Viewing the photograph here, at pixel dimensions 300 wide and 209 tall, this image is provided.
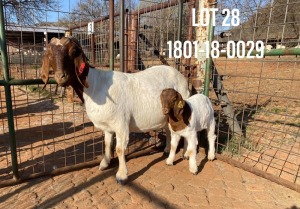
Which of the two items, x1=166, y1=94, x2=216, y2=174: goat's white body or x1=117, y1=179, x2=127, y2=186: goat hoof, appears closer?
x1=117, y1=179, x2=127, y2=186: goat hoof

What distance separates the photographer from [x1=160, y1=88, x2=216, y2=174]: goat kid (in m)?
3.68

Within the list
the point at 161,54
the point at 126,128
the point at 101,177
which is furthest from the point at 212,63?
the point at 101,177

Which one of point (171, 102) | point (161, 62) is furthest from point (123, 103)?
point (161, 62)

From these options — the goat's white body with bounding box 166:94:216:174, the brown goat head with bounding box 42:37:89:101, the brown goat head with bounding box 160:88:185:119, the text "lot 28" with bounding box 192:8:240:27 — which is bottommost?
the goat's white body with bounding box 166:94:216:174

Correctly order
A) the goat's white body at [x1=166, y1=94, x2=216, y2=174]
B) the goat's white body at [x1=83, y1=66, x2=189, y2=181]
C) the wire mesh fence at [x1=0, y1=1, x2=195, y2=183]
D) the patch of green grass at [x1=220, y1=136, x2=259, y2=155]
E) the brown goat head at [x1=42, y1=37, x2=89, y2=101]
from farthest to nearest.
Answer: the patch of green grass at [x1=220, y1=136, x2=259, y2=155] < the wire mesh fence at [x1=0, y1=1, x2=195, y2=183] < the goat's white body at [x1=166, y1=94, x2=216, y2=174] < the goat's white body at [x1=83, y1=66, x2=189, y2=181] < the brown goat head at [x1=42, y1=37, x2=89, y2=101]

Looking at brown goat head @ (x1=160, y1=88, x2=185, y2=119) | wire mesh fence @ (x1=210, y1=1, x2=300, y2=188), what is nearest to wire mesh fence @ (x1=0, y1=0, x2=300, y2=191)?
wire mesh fence @ (x1=210, y1=1, x2=300, y2=188)

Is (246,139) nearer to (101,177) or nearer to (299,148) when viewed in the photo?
(299,148)

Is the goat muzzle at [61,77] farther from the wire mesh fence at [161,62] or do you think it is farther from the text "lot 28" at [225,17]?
the text "lot 28" at [225,17]

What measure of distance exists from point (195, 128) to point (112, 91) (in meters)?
1.42

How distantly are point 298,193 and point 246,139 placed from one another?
5.16 ft

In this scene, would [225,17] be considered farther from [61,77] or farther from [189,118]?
[61,77]

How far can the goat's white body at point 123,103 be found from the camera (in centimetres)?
349

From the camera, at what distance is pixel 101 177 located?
3951mm

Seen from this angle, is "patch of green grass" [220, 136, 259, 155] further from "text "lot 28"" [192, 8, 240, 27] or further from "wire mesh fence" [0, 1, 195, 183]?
"text "lot 28"" [192, 8, 240, 27]
